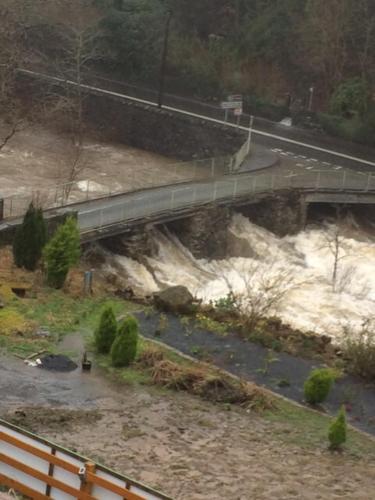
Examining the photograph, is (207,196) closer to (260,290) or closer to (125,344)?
(260,290)

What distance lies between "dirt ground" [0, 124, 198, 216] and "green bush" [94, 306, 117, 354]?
15.0 meters

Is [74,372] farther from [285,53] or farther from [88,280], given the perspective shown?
[285,53]

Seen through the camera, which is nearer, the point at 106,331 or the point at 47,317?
the point at 106,331

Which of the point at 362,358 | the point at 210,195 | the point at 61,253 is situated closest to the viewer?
the point at 362,358

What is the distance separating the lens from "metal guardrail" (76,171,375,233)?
31.5m

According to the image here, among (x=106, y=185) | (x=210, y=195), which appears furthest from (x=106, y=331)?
(x=106, y=185)

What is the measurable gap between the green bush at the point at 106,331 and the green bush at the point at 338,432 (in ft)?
18.3

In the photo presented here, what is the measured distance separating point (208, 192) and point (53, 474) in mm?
23668

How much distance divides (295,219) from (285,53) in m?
23.2

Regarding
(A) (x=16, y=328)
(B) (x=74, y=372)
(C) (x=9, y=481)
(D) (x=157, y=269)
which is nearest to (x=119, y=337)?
(B) (x=74, y=372)

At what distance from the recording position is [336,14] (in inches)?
2153

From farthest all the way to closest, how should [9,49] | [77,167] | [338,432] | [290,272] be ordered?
[9,49], [77,167], [290,272], [338,432]

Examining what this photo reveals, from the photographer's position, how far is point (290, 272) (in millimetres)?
33375

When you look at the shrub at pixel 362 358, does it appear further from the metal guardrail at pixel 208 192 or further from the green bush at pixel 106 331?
the metal guardrail at pixel 208 192
